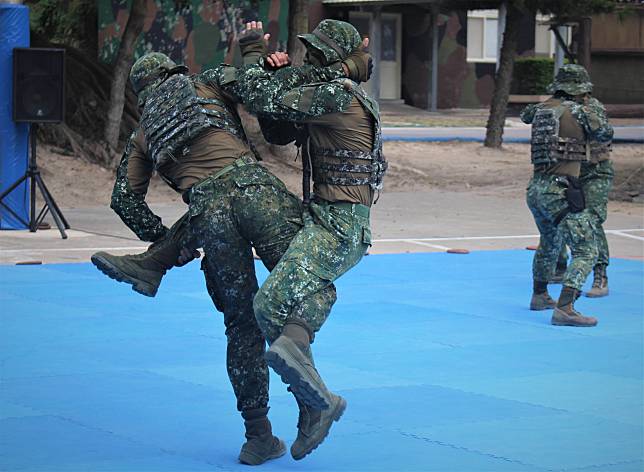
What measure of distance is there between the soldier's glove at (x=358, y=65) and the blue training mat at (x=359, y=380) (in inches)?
77.0

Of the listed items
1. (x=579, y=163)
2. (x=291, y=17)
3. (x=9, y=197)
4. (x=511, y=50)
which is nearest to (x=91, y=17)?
(x=291, y=17)

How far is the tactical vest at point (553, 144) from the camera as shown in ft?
35.9

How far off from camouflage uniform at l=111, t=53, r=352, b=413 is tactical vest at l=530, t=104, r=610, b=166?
515cm

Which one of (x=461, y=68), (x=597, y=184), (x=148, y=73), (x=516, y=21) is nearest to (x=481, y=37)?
(x=461, y=68)

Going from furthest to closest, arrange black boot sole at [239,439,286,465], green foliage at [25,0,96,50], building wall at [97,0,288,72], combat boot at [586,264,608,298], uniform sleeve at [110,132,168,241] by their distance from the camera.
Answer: building wall at [97,0,288,72]
green foliage at [25,0,96,50]
combat boot at [586,264,608,298]
uniform sleeve at [110,132,168,241]
black boot sole at [239,439,286,465]

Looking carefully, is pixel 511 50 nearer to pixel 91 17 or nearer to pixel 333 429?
pixel 91 17

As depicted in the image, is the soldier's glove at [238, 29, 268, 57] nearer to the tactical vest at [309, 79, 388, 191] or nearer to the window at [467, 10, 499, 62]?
the tactical vest at [309, 79, 388, 191]

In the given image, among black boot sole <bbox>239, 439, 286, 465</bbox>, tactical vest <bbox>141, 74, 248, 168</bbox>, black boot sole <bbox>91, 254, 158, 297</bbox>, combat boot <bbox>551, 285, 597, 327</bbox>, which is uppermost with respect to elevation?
tactical vest <bbox>141, 74, 248, 168</bbox>

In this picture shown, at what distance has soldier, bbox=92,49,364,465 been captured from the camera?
6113 mm

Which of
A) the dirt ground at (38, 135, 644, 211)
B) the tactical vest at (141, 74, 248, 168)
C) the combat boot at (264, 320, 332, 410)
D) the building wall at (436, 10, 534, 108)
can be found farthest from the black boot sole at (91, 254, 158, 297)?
the building wall at (436, 10, 534, 108)

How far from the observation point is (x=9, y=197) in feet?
53.9

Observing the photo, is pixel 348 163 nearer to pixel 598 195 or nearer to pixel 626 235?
pixel 598 195

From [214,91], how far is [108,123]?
15973mm

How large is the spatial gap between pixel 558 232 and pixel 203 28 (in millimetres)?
23398
